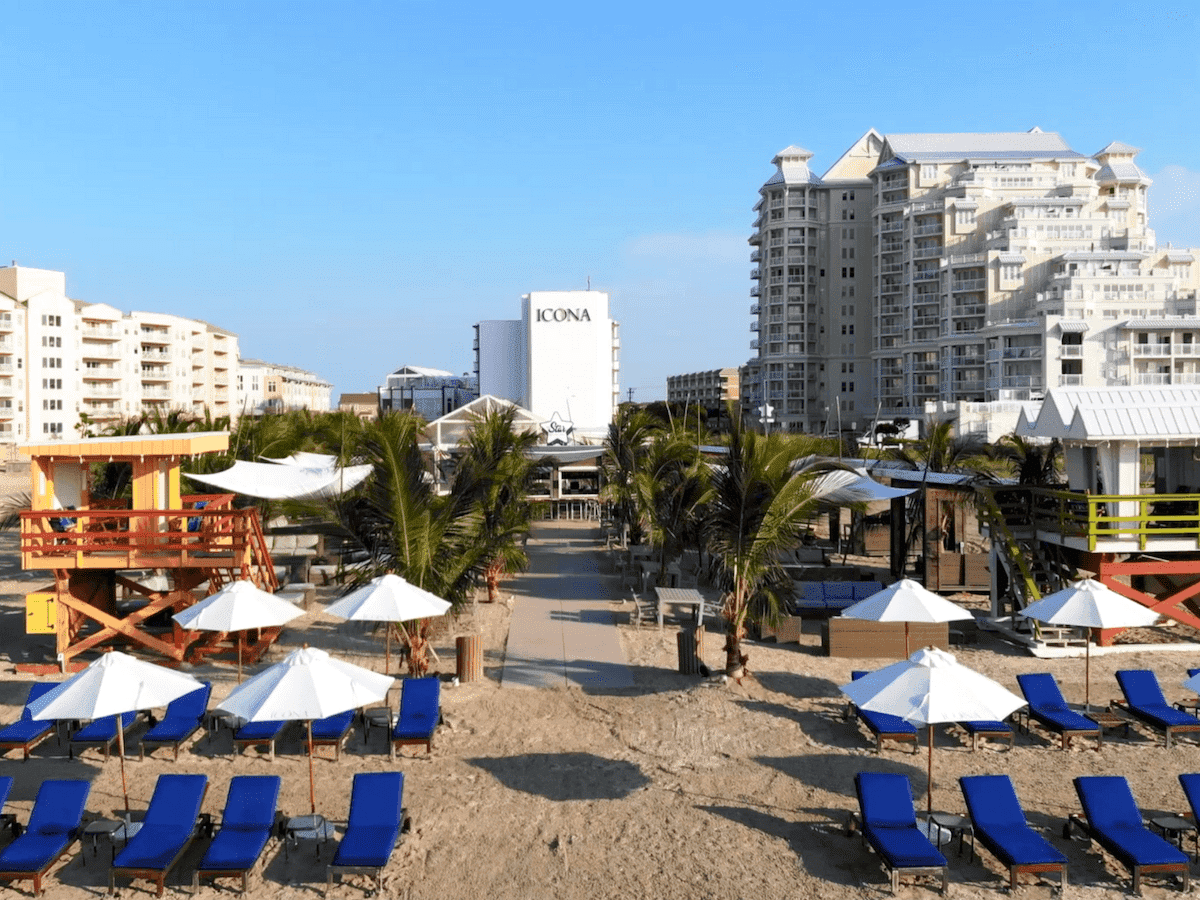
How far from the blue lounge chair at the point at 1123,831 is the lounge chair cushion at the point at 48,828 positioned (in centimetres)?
922

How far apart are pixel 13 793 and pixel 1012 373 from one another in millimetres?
68417

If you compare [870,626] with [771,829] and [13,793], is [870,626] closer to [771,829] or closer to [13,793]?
[771,829]

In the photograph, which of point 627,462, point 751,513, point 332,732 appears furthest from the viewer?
point 627,462

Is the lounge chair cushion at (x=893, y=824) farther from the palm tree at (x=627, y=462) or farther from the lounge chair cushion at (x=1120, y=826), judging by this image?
the palm tree at (x=627, y=462)

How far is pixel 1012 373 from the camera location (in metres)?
68.8

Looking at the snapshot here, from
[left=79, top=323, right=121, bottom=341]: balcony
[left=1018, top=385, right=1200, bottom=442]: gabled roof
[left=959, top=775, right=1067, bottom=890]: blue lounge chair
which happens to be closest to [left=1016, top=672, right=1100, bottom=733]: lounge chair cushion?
[left=959, top=775, right=1067, bottom=890]: blue lounge chair

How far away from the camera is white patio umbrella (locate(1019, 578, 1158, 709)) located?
12695 millimetres

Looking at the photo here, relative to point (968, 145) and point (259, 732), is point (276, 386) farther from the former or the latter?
point (259, 732)

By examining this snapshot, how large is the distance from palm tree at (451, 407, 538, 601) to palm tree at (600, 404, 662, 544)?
9.83 ft

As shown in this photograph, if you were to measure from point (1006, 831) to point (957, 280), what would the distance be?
7568cm

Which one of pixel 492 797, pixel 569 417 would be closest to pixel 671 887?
pixel 492 797

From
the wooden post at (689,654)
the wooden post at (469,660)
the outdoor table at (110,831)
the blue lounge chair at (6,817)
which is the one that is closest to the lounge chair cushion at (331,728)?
the outdoor table at (110,831)

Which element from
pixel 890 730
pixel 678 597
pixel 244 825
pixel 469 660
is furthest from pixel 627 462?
pixel 244 825

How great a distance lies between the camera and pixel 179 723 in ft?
38.8
